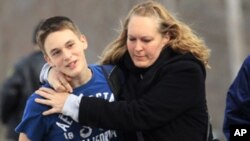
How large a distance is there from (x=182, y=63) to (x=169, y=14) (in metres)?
0.29

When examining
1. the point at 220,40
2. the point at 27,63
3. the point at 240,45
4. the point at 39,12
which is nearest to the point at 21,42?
the point at 39,12

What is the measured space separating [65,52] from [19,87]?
303 centimetres

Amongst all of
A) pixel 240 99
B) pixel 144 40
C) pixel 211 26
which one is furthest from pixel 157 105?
pixel 211 26

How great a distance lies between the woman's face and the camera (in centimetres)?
327

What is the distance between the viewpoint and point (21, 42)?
49.3 ft

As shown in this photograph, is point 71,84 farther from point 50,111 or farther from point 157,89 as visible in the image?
point 157,89

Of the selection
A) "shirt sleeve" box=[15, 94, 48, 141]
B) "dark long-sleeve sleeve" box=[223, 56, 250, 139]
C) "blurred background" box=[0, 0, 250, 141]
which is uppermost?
"shirt sleeve" box=[15, 94, 48, 141]

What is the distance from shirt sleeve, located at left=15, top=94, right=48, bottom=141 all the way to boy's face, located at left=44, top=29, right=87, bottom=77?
7.4 inches

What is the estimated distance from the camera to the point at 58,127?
3340 millimetres

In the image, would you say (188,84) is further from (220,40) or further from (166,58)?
(220,40)

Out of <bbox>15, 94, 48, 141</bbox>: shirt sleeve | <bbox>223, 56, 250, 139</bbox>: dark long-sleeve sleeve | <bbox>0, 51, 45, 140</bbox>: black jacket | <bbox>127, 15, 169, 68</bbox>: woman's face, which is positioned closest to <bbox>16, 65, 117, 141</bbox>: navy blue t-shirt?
<bbox>15, 94, 48, 141</bbox>: shirt sleeve

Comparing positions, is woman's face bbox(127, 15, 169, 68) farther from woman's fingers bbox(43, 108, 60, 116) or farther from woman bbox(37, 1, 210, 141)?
woman's fingers bbox(43, 108, 60, 116)

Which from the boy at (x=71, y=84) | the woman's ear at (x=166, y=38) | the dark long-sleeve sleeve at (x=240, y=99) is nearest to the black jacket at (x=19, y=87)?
the dark long-sleeve sleeve at (x=240, y=99)

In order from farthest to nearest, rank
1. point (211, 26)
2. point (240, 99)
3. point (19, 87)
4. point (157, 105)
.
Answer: point (211, 26)
point (19, 87)
point (240, 99)
point (157, 105)
